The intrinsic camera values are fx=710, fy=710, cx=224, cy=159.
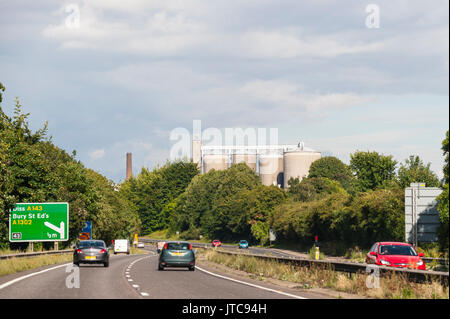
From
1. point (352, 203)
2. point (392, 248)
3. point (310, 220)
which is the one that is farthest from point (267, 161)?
point (392, 248)

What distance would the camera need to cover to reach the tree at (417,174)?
85306 millimetres

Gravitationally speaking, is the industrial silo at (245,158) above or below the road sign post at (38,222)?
above

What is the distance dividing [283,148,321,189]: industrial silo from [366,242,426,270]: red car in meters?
131

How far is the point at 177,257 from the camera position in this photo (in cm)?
3169

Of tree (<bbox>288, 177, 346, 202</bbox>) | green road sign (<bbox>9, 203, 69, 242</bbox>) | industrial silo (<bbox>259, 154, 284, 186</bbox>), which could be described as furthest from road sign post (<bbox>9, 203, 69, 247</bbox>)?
industrial silo (<bbox>259, 154, 284, 186</bbox>)

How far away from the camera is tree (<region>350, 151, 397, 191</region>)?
99.9 meters

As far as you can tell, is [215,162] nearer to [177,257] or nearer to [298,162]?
[298,162]

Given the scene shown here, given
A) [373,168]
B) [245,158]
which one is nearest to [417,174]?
[373,168]

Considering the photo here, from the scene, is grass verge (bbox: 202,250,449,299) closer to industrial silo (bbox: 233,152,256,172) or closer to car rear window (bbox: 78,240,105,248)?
car rear window (bbox: 78,240,105,248)

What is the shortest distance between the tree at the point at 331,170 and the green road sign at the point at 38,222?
10881 cm

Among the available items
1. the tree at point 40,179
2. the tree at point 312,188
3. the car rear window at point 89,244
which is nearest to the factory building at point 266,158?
the tree at point 312,188

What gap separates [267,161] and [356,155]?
224ft

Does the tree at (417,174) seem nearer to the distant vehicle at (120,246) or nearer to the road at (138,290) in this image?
the distant vehicle at (120,246)

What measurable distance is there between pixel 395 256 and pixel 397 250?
76 cm
